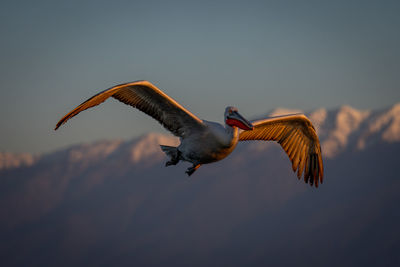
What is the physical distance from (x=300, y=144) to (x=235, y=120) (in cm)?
564

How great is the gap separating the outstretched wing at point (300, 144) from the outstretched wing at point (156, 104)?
397 centimetres

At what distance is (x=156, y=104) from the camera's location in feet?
34.8

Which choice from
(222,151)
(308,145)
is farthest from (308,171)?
(222,151)

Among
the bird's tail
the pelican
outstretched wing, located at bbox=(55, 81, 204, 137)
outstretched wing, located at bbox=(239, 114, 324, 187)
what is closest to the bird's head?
the pelican

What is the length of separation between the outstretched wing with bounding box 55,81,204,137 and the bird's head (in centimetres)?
70

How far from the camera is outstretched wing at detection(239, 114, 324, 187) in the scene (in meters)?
14.1

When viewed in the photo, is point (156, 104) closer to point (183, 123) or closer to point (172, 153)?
point (183, 123)

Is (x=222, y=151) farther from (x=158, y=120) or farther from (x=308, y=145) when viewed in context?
(x=308, y=145)

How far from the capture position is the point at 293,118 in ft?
44.5

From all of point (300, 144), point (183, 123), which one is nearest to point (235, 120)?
point (183, 123)

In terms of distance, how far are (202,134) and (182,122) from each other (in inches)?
29.2

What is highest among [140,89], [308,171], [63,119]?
[140,89]

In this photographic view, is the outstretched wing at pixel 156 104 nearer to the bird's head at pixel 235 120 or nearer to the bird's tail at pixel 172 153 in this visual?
the bird's tail at pixel 172 153

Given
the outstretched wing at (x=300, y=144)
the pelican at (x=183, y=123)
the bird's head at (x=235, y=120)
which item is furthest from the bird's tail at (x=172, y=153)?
the outstretched wing at (x=300, y=144)
